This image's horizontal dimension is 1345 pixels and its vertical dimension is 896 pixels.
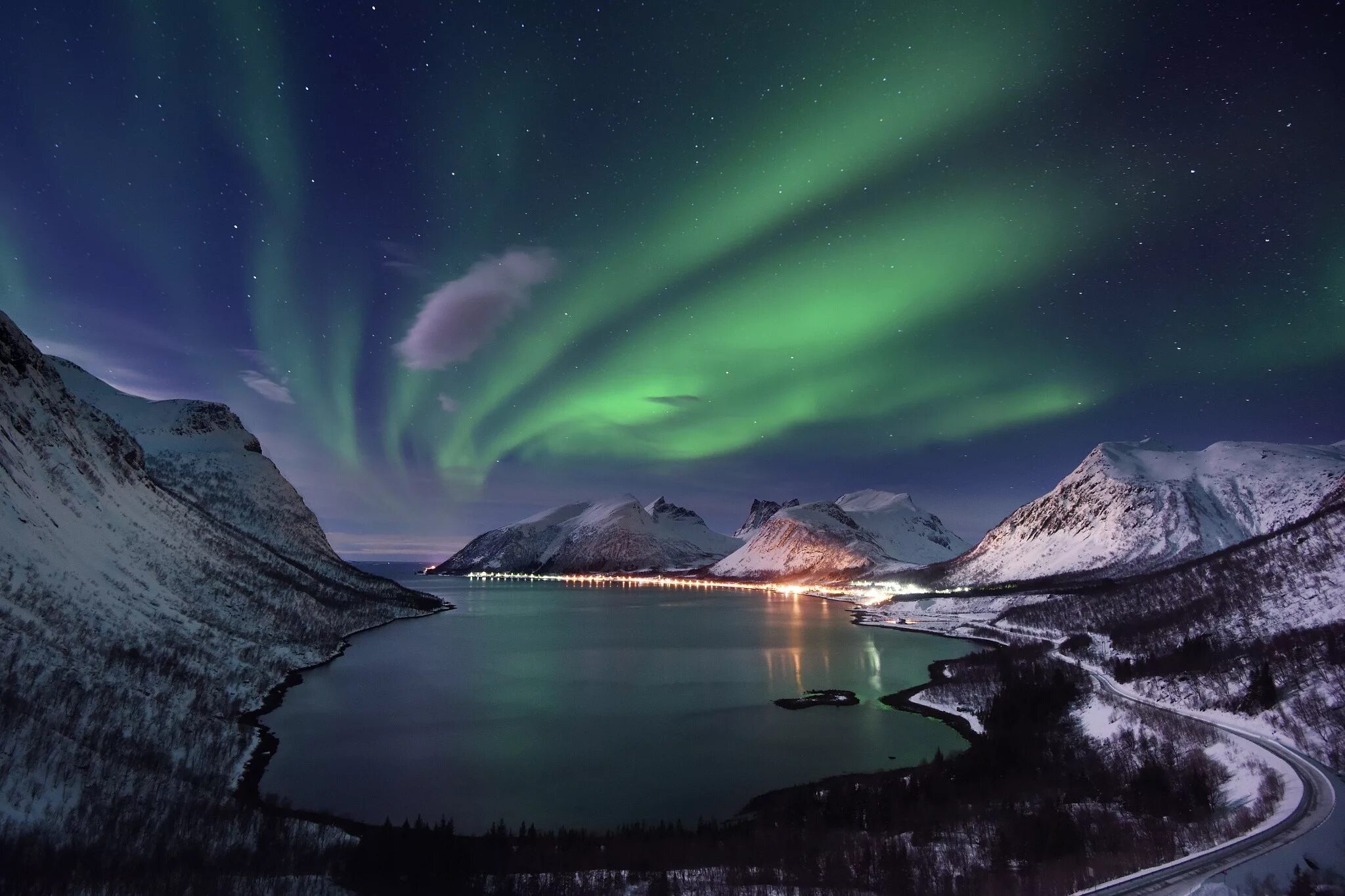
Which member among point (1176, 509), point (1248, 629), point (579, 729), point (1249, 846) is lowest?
point (579, 729)

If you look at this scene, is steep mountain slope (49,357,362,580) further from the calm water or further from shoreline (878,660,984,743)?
shoreline (878,660,984,743)

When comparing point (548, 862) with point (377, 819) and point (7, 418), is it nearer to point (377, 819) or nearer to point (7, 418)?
point (377, 819)

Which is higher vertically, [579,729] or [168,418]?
[168,418]

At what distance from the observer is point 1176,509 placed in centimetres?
16862

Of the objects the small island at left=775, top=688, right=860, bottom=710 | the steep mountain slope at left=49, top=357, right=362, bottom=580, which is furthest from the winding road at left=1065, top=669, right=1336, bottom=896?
the steep mountain slope at left=49, top=357, right=362, bottom=580

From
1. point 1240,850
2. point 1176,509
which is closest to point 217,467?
point 1240,850

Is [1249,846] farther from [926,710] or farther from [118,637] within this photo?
[118,637]

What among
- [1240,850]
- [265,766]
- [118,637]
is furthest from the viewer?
[118,637]

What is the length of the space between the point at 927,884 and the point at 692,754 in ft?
66.7

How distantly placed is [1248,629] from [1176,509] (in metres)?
143

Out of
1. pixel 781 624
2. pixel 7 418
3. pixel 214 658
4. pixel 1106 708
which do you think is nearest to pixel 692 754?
pixel 1106 708

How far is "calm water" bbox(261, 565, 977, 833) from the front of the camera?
3091 centimetres

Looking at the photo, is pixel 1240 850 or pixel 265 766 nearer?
pixel 1240 850

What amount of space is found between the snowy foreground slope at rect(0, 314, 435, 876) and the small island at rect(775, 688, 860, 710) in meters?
37.2
